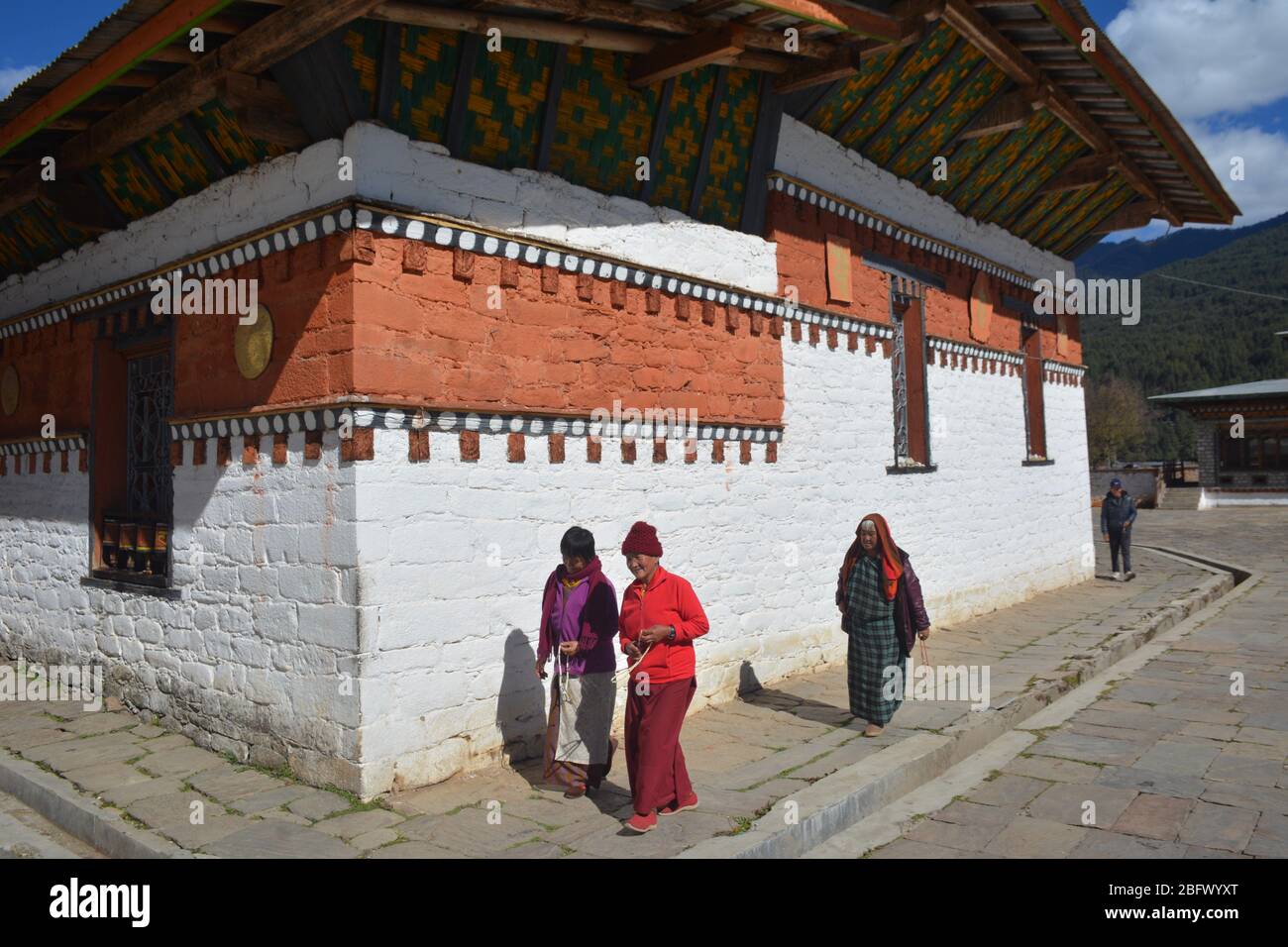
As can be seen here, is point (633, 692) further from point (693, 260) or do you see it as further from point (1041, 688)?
point (1041, 688)

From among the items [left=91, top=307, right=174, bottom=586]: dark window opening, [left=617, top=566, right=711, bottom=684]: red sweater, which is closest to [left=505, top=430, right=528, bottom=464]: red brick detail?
[left=617, top=566, right=711, bottom=684]: red sweater

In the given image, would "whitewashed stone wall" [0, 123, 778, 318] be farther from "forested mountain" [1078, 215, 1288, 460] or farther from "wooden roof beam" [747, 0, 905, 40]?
"forested mountain" [1078, 215, 1288, 460]

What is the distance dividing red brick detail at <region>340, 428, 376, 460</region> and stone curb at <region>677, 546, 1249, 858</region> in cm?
272

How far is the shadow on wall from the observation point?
232 inches

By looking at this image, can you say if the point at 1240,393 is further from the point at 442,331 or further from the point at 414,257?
the point at 414,257

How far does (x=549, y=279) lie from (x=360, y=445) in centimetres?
180

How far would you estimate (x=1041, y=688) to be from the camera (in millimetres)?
7684

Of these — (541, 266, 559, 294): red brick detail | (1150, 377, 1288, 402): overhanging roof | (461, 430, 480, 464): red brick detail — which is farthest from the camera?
(1150, 377, 1288, 402): overhanging roof

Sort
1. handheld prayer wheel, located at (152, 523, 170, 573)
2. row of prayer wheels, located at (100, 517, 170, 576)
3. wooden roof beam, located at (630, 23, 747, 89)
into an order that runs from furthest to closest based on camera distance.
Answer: row of prayer wheels, located at (100, 517, 170, 576) → handheld prayer wheel, located at (152, 523, 170, 573) → wooden roof beam, located at (630, 23, 747, 89)

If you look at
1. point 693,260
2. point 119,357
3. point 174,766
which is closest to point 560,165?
point 693,260

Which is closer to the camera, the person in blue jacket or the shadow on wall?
the shadow on wall

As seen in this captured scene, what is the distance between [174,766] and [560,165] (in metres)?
4.68

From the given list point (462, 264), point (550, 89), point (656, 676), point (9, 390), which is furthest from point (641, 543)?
point (9, 390)

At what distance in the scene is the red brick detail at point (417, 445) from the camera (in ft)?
17.9
